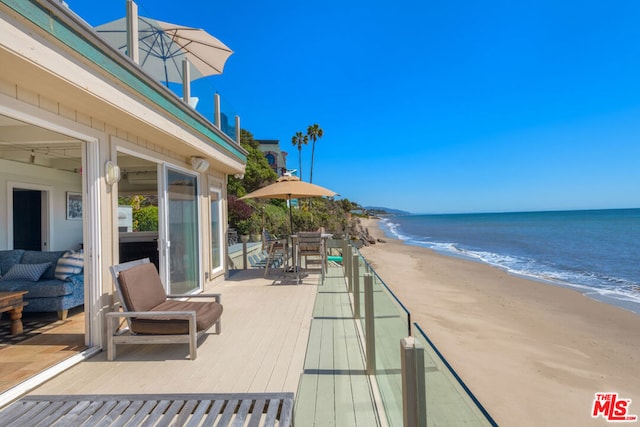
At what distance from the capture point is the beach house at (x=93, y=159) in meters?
2.34

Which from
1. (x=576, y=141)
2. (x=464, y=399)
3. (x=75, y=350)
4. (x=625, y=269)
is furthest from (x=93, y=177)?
(x=576, y=141)

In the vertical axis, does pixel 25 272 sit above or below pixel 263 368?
above

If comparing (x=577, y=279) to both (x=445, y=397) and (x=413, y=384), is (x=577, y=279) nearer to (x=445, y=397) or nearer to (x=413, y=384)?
(x=413, y=384)

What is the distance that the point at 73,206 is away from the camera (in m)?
7.48

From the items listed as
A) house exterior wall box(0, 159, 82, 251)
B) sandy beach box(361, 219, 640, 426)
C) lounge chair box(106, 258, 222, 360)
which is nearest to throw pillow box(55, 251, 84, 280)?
lounge chair box(106, 258, 222, 360)

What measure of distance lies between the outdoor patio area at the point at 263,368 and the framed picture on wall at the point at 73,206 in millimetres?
5363

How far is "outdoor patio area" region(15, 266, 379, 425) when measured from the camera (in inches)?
95.3

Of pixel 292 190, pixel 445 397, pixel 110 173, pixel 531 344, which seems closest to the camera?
pixel 445 397

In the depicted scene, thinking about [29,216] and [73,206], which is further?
[73,206]

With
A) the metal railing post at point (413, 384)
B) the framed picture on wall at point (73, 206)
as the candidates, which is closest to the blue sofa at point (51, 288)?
the framed picture on wall at point (73, 206)

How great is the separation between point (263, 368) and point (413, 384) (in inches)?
70.3

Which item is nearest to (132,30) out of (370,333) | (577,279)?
(370,333)

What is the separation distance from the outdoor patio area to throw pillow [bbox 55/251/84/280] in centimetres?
184

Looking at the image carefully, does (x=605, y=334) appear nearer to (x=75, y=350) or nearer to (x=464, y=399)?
(x=464, y=399)
